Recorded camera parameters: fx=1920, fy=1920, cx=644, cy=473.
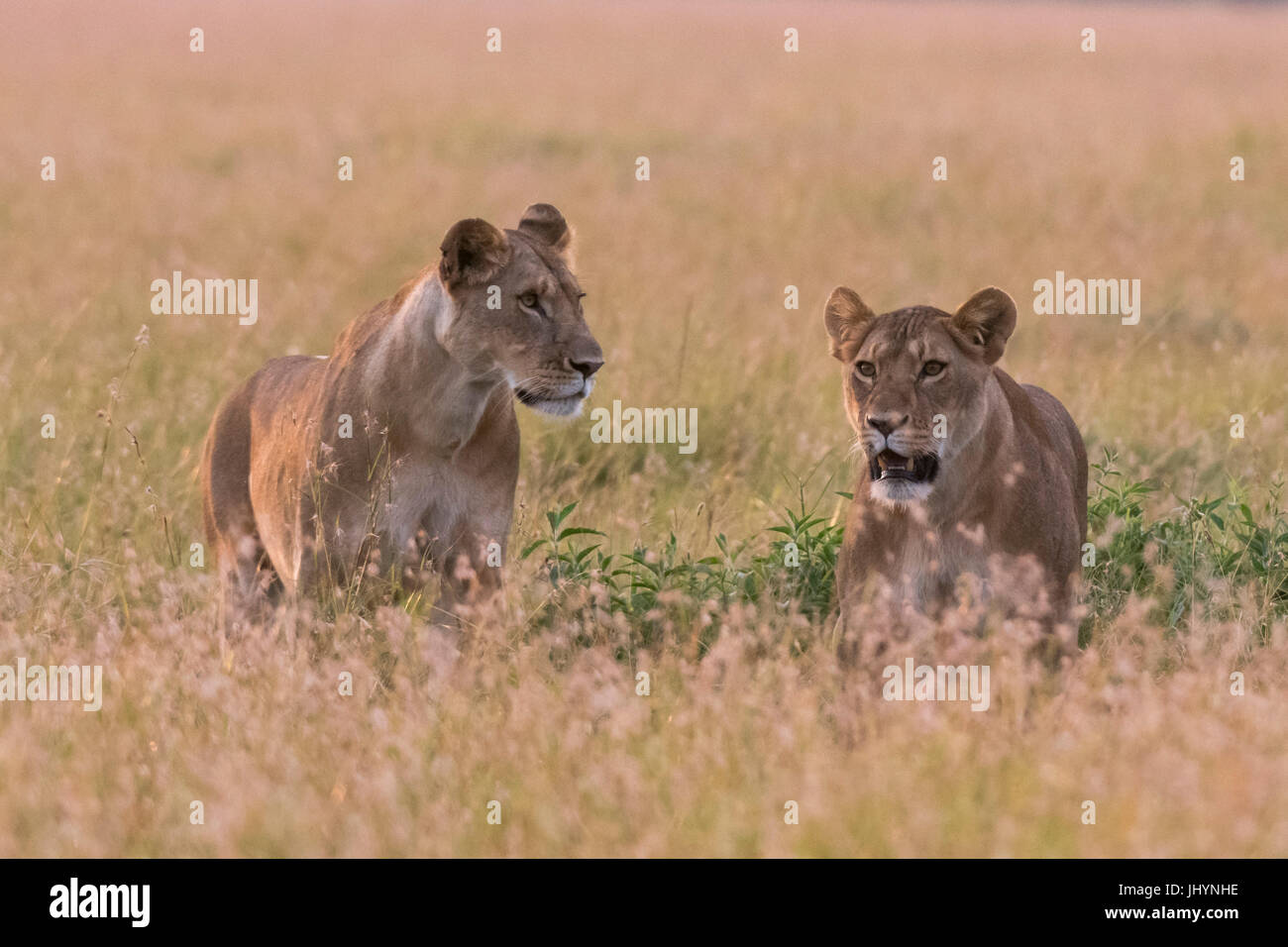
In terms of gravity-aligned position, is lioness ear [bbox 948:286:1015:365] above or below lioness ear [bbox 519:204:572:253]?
below

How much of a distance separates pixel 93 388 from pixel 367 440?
4.00 metres

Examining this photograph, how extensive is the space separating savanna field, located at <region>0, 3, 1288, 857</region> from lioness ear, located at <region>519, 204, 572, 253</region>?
966 millimetres

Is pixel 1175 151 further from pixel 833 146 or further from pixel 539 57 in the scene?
pixel 539 57

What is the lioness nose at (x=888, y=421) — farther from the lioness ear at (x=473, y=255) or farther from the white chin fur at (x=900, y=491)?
the lioness ear at (x=473, y=255)

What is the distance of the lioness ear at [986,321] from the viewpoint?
5988 millimetres

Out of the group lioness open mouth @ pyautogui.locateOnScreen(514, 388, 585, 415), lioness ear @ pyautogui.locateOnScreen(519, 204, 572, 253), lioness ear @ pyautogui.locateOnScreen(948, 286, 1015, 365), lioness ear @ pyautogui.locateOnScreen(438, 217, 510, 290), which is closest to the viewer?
lioness ear @ pyautogui.locateOnScreen(948, 286, 1015, 365)

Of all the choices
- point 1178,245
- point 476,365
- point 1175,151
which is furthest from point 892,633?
point 1175,151

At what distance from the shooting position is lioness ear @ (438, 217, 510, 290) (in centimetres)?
614

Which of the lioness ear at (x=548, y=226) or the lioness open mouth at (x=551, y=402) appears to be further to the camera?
the lioness ear at (x=548, y=226)

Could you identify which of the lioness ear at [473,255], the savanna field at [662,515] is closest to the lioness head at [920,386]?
the savanna field at [662,515]

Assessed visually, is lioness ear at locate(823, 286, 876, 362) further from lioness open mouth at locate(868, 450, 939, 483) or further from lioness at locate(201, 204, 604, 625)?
lioness at locate(201, 204, 604, 625)

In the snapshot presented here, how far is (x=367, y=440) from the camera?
633 cm

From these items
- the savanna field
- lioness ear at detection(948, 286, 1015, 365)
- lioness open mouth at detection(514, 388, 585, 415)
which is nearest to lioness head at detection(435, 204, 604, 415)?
lioness open mouth at detection(514, 388, 585, 415)
